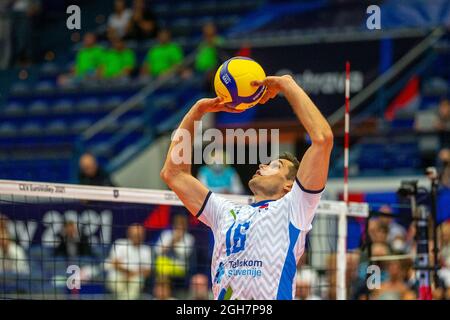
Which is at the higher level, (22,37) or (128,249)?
(22,37)

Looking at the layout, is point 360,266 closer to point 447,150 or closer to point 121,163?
point 447,150

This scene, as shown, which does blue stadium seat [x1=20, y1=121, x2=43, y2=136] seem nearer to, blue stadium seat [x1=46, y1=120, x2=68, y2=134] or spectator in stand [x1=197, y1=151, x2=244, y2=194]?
blue stadium seat [x1=46, y1=120, x2=68, y2=134]

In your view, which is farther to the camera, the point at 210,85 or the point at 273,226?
the point at 210,85

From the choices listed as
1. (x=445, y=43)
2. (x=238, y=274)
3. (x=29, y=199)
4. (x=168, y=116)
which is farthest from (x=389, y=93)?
(x=238, y=274)

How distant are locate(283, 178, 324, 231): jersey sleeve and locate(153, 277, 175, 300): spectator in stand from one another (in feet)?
19.3

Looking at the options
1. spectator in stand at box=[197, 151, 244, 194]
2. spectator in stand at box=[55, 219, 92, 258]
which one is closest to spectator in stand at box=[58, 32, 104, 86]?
spectator in stand at box=[197, 151, 244, 194]

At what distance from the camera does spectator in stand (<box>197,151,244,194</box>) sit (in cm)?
1792

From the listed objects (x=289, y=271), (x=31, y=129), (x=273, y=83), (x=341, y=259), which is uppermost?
(x=273, y=83)

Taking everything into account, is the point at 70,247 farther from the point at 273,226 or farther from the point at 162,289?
the point at 273,226

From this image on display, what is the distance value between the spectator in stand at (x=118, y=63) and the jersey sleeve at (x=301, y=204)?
15478 mm

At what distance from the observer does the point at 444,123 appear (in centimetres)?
1752

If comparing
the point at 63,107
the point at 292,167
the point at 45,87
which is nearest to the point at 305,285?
the point at 292,167

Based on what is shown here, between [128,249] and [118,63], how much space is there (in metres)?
8.68

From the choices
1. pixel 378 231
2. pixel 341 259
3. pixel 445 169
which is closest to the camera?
A: pixel 341 259
